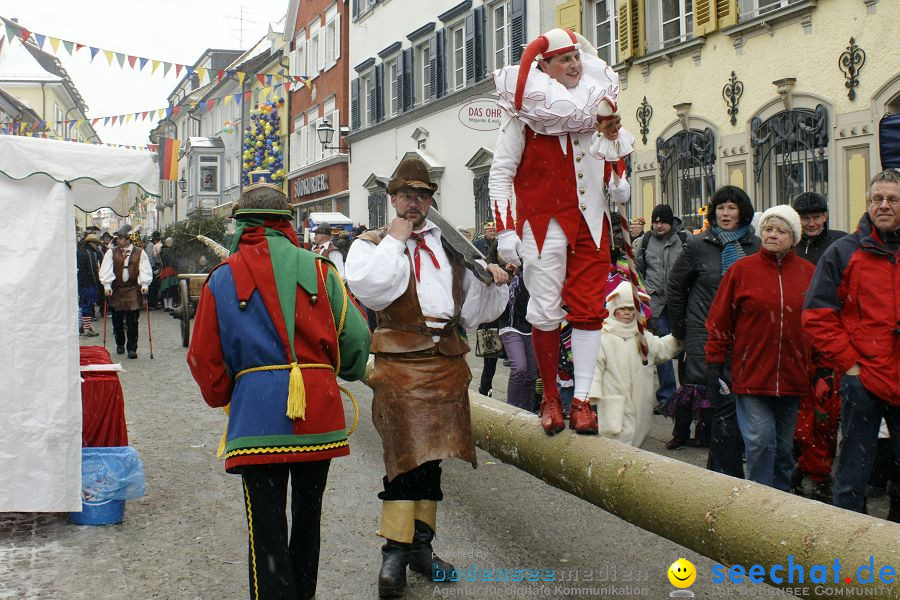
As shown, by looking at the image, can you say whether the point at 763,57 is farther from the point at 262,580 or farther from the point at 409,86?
the point at 409,86

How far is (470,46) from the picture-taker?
73.4 feet

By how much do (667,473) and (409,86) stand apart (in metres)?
23.2

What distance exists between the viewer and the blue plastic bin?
5.68m

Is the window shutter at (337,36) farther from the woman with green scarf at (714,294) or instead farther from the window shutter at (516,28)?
the woman with green scarf at (714,294)

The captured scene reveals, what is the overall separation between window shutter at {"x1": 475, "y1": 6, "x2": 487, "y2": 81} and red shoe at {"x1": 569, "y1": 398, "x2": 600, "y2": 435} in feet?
58.6

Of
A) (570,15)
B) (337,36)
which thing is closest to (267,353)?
(570,15)

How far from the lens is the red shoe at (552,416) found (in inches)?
190

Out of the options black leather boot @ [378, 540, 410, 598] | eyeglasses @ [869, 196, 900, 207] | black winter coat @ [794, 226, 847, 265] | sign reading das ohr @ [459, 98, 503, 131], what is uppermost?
sign reading das ohr @ [459, 98, 503, 131]

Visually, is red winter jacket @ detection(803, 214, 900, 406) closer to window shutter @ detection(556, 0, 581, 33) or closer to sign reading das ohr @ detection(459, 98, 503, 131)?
sign reading das ohr @ detection(459, 98, 503, 131)

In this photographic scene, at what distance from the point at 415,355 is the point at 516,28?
16.6 m

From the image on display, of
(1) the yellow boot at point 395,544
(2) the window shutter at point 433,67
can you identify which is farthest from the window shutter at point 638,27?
(1) the yellow boot at point 395,544

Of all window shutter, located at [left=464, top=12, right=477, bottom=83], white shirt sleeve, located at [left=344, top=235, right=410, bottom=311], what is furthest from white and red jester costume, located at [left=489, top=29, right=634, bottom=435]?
window shutter, located at [left=464, top=12, right=477, bottom=83]

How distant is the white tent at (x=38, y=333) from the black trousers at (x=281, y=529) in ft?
7.85

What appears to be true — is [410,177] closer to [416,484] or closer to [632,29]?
[416,484]
